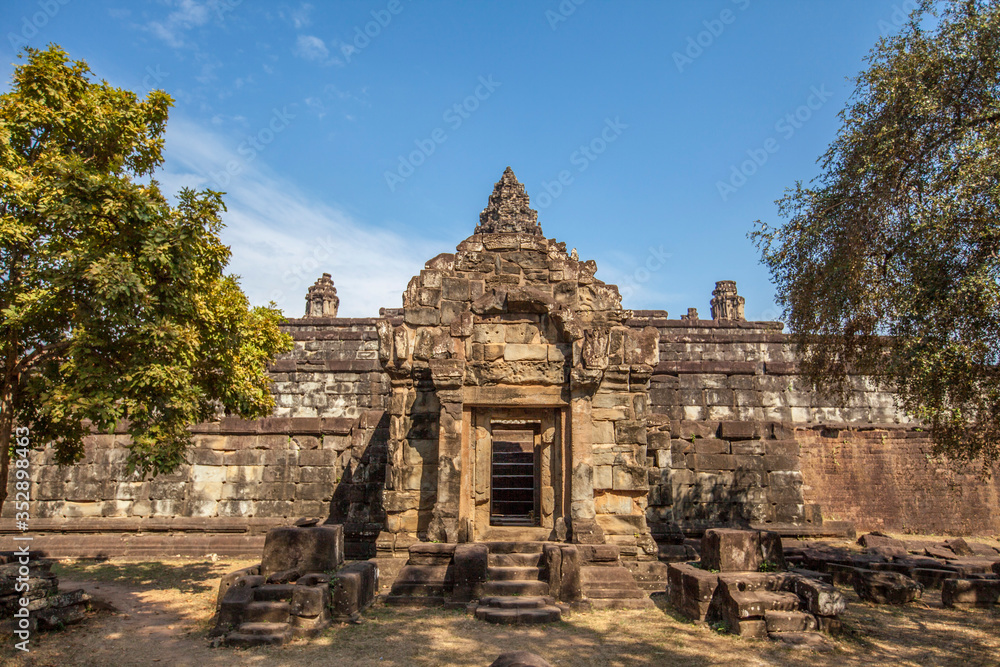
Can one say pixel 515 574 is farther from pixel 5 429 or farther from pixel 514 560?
pixel 5 429

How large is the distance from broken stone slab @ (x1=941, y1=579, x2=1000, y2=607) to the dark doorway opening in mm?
7321

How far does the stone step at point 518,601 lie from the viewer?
8.34 metres

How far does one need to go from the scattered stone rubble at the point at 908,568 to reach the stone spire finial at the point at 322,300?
2399cm

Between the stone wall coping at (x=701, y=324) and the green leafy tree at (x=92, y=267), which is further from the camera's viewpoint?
the stone wall coping at (x=701, y=324)

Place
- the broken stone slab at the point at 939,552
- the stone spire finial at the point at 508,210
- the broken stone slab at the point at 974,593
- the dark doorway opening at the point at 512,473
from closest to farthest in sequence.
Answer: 1. the broken stone slab at the point at 974,593
2. the broken stone slab at the point at 939,552
3. the dark doorway opening at the point at 512,473
4. the stone spire finial at the point at 508,210

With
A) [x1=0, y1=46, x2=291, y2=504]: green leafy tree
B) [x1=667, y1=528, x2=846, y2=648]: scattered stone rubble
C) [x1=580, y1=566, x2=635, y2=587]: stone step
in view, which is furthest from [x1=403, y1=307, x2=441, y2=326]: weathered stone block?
[x1=667, y1=528, x2=846, y2=648]: scattered stone rubble

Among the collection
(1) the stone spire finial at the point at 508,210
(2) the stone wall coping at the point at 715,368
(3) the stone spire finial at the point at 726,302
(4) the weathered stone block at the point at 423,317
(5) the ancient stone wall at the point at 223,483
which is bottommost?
(5) the ancient stone wall at the point at 223,483

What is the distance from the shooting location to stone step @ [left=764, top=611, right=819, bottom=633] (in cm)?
754

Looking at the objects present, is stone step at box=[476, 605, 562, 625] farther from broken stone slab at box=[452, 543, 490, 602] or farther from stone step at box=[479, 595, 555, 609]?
broken stone slab at box=[452, 543, 490, 602]

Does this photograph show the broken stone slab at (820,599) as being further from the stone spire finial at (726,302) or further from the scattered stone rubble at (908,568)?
the stone spire finial at (726,302)

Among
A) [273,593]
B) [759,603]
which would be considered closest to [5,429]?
[273,593]

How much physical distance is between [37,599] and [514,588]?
587 centimetres

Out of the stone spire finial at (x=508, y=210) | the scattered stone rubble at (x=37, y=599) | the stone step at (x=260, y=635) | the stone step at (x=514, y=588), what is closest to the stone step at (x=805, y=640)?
the stone step at (x=514, y=588)

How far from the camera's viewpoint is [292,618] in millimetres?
7621
